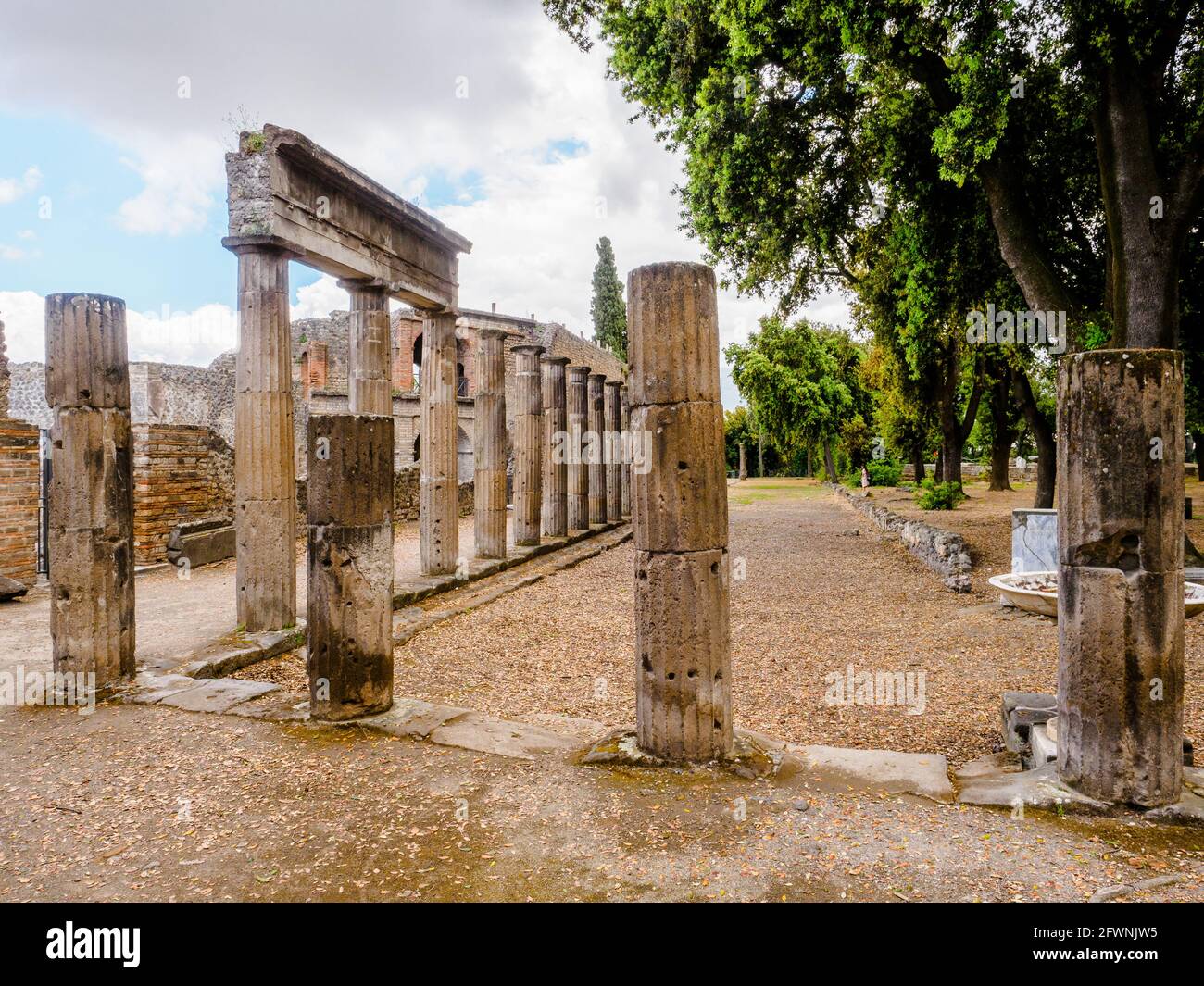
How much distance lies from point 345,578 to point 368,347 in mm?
5050

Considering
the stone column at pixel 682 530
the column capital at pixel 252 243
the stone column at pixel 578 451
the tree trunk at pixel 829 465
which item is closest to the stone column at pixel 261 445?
the column capital at pixel 252 243

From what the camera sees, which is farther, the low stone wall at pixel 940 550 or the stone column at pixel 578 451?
the stone column at pixel 578 451

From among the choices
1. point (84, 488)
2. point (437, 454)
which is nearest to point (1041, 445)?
point (437, 454)

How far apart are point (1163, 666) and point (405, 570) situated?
1010cm

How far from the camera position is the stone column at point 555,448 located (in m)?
16.0

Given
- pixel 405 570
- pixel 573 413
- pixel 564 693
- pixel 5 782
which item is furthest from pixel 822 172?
pixel 5 782

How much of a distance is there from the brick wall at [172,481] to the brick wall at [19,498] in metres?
1.41

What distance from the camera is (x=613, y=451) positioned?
2145 cm

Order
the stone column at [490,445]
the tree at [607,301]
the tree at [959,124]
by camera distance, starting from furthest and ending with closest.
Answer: the tree at [607,301], the stone column at [490,445], the tree at [959,124]

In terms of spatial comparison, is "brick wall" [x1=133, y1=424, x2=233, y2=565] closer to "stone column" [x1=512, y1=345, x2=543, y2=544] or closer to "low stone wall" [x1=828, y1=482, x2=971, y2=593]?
"stone column" [x1=512, y1=345, x2=543, y2=544]

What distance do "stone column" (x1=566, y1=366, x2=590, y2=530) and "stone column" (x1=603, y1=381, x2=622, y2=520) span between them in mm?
2806

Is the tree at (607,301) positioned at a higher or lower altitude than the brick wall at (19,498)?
higher

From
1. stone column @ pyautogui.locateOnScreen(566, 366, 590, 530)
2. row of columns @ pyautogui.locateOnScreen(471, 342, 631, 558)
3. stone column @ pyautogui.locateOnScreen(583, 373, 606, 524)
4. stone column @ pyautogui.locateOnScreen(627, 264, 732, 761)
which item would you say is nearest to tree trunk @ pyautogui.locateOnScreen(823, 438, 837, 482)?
row of columns @ pyautogui.locateOnScreen(471, 342, 631, 558)

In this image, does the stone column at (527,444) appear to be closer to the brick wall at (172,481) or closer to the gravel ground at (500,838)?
the brick wall at (172,481)
